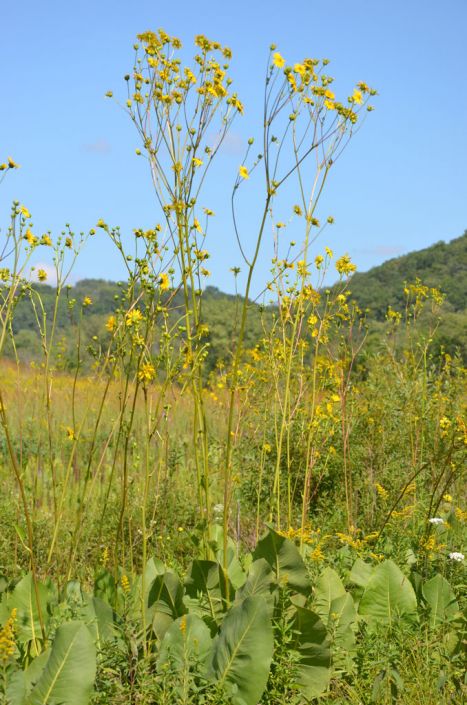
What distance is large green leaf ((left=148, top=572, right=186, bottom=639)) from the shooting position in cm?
283

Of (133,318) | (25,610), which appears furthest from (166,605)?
(133,318)

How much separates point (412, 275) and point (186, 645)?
123 feet

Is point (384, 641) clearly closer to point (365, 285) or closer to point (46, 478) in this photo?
point (46, 478)

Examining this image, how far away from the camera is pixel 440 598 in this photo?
10.2ft

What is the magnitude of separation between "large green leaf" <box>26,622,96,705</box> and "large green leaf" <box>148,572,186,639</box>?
1.49 ft

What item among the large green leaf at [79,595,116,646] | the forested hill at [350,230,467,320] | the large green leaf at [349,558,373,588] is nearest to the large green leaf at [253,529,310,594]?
the large green leaf at [349,558,373,588]

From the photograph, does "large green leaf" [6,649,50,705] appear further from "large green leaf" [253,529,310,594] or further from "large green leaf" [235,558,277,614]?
"large green leaf" [253,529,310,594]

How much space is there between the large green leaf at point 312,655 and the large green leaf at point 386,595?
0.46m

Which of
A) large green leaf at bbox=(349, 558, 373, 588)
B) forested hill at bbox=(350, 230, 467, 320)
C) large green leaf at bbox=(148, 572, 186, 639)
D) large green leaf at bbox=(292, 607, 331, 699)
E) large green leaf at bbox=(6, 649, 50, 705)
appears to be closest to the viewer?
large green leaf at bbox=(6, 649, 50, 705)

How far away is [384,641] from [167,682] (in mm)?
932

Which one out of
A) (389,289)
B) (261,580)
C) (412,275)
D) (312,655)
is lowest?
(312,655)

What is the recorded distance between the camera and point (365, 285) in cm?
3838

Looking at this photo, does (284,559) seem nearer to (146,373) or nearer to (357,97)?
(146,373)

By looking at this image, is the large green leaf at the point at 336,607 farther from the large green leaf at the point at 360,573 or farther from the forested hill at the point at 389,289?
the forested hill at the point at 389,289
